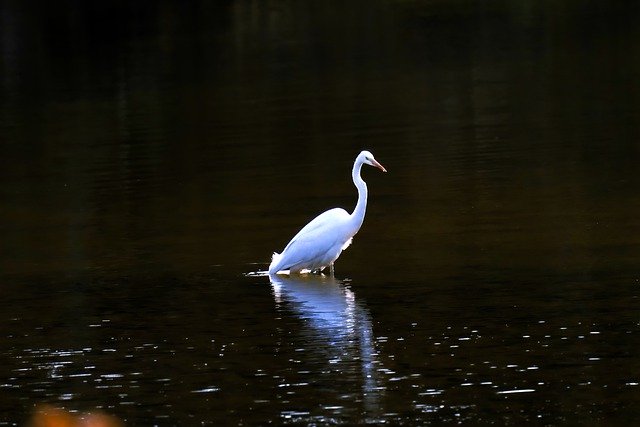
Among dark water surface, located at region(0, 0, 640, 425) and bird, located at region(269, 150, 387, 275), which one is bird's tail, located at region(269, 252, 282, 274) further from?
dark water surface, located at region(0, 0, 640, 425)

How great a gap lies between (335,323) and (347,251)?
4218 millimetres

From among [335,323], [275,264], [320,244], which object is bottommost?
[335,323]

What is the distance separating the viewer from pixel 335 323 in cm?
1438

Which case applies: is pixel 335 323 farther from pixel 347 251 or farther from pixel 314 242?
pixel 347 251

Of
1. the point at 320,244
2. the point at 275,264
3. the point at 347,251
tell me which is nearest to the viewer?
the point at 275,264

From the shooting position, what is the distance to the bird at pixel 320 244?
17.0 m

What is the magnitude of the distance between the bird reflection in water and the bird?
0.53ft

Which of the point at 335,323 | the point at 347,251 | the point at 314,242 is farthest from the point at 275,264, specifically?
the point at 335,323

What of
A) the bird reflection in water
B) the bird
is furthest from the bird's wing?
the bird reflection in water

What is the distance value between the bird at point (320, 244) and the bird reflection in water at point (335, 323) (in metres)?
0.16

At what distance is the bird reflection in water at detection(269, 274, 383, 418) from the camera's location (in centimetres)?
1249

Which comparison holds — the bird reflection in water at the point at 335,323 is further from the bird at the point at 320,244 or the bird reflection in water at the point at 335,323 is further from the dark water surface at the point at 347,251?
the bird at the point at 320,244

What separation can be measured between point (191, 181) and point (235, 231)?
16.8ft

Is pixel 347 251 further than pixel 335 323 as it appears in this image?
Yes
